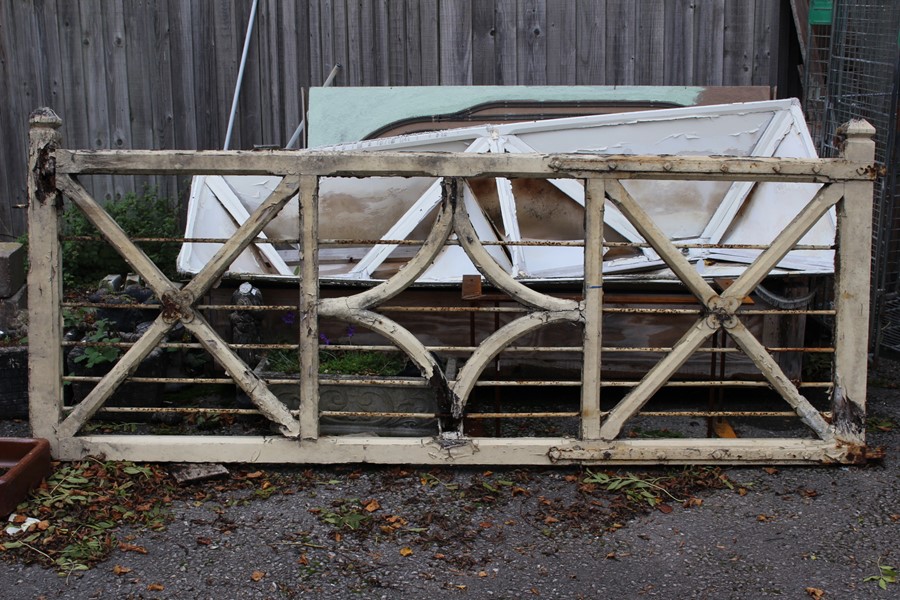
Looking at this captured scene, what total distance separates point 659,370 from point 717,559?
34.7 inches

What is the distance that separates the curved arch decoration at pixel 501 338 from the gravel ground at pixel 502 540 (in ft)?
1.28

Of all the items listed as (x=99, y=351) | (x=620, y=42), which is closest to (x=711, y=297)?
(x=99, y=351)

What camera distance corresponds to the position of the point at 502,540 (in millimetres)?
3434

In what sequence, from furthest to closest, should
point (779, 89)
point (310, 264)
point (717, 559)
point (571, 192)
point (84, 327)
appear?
point (779, 89), point (571, 192), point (84, 327), point (310, 264), point (717, 559)

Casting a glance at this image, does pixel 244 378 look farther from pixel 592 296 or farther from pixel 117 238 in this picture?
pixel 592 296

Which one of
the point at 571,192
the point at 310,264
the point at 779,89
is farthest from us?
the point at 779,89

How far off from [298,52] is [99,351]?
327cm

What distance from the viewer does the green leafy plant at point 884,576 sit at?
3.14 metres

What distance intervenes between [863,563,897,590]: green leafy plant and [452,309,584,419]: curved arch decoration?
1.41m

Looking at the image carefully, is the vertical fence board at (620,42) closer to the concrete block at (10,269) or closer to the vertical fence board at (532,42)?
the vertical fence board at (532,42)

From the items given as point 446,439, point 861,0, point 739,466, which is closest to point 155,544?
point 446,439

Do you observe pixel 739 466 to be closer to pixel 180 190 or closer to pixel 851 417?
pixel 851 417

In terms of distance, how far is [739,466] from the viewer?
403 centimetres

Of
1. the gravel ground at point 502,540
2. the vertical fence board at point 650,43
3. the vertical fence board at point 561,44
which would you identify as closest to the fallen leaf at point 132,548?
the gravel ground at point 502,540
